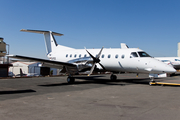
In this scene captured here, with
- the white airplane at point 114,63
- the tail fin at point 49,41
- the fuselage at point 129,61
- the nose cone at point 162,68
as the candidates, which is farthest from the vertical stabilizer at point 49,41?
the nose cone at point 162,68

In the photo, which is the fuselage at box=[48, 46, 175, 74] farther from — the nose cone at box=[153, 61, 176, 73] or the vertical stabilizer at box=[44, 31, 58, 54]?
the vertical stabilizer at box=[44, 31, 58, 54]

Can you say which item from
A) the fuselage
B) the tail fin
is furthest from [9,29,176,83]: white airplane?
the tail fin

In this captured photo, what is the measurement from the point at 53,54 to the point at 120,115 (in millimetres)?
17579

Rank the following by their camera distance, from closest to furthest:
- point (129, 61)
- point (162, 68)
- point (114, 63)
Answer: point (162, 68) → point (129, 61) → point (114, 63)

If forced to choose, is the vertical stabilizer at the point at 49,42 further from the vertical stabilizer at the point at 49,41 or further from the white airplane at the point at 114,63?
the white airplane at the point at 114,63

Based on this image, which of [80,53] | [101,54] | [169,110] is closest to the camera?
[169,110]

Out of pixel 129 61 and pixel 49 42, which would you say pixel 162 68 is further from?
pixel 49 42

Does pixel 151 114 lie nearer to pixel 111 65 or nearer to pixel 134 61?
pixel 134 61

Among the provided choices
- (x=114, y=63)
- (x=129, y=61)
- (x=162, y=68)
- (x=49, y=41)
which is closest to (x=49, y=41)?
(x=49, y=41)

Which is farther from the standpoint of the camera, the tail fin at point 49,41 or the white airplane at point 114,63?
the tail fin at point 49,41

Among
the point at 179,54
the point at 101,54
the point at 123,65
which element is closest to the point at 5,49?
the point at 101,54

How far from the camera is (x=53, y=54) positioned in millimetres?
22375

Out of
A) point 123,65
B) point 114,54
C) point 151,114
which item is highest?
point 114,54

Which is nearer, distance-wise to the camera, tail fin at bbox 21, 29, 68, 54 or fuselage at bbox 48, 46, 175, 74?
fuselage at bbox 48, 46, 175, 74
